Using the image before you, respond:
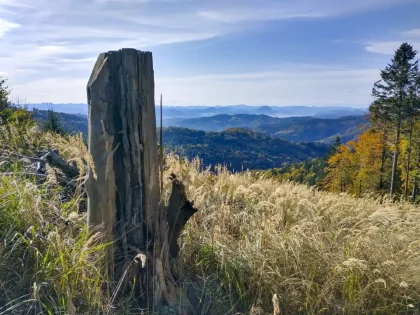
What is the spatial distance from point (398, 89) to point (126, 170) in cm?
3258

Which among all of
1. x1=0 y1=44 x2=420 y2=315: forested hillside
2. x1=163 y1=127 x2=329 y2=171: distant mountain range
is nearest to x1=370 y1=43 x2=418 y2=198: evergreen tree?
x1=0 y1=44 x2=420 y2=315: forested hillside

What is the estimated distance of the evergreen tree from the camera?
28.3 metres

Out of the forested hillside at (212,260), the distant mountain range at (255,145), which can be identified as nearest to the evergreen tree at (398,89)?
the forested hillside at (212,260)

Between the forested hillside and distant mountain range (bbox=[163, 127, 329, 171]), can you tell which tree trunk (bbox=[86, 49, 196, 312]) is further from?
distant mountain range (bbox=[163, 127, 329, 171])

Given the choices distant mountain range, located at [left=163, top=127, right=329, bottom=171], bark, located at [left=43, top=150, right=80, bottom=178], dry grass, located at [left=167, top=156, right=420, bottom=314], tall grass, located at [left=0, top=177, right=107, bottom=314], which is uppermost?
bark, located at [left=43, top=150, right=80, bottom=178]

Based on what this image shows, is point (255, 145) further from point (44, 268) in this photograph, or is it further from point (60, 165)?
point (44, 268)

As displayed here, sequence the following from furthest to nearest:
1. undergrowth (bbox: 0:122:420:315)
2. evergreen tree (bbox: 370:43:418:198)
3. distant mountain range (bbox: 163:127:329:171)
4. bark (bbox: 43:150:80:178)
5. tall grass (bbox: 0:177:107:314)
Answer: distant mountain range (bbox: 163:127:329:171), evergreen tree (bbox: 370:43:418:198), bark (bbox: 43:150:80:178), undergrowth (bbox: 0:122:420:315), tall grass (bbox: 0:177:107:314)

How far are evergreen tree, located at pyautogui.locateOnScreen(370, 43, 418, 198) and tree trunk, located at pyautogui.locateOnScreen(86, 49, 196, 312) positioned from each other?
2953 centimetres

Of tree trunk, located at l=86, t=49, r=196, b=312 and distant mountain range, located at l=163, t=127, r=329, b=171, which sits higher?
tree trunk, located at l=86, t=49, r=196, b=312

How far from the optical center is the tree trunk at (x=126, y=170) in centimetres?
240

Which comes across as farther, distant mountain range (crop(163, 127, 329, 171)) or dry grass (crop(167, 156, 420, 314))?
distant mountain range (crop(163, 127, 329, 171))

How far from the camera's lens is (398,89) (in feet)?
97.2

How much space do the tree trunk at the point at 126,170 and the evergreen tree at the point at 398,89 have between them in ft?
96.9

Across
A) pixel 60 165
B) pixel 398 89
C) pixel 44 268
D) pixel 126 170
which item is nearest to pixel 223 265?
pixel 126 170
